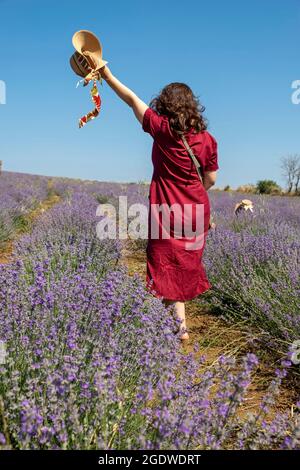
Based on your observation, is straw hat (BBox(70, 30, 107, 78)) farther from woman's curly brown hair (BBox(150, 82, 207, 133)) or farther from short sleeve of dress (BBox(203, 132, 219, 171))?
short sleeve of dress (BBox(203, 132, 219, 171))

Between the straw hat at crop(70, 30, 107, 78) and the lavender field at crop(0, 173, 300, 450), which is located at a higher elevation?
the straw hat at crop(70, 30, 107, 78)

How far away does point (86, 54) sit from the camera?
8.51 ft

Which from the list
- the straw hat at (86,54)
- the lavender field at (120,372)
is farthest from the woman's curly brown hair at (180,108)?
the lavender field at (120,372)

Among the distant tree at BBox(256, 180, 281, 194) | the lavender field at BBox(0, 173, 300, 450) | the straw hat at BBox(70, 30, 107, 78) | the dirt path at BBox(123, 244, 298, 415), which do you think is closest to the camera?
the lavender field at BBox(0, 173, 300, 450)

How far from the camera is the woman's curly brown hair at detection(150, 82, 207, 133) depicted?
9.00ft

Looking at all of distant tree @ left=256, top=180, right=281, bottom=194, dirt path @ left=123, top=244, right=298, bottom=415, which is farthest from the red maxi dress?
distant tree @ left=256, top=180, right=281, bottom=194

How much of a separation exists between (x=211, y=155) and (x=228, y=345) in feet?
4.03

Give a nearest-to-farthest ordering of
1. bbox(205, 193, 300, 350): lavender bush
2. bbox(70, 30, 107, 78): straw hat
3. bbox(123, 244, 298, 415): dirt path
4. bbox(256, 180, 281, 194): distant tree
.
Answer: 1. bbox(123, 244, 298, 415): dirt path
2. bbox(70, 30, 107, 78): straw hat
3. bbox(205, 193, 300, 350): lavender bush
4. bbox(256, 180, 281, 194): distant tree

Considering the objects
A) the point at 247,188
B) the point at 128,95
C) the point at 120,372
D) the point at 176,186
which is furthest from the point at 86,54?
the point at 247,188

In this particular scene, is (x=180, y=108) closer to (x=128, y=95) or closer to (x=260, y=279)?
(x=128, y=95)

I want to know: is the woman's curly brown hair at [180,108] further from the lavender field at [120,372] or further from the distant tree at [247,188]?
the distant tree at [247,188]

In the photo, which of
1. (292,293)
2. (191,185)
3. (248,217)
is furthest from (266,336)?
(248,217)

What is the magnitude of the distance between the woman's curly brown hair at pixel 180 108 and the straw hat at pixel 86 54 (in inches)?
16.4

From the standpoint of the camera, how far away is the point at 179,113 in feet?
8.98
